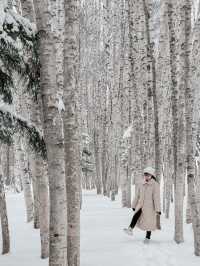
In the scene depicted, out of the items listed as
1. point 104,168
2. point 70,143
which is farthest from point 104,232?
point 104,168

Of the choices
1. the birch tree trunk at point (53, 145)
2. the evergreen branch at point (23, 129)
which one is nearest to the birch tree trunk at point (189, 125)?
the evergreen branch at point (23, 129)

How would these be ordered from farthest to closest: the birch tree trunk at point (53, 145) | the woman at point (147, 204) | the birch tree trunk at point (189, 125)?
the woman at point (147, 204)
the birch tree trunk at point (189, 125)
the birch tree trunk at point (53, 145)

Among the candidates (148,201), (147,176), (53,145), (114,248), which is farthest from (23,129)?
(148,201)

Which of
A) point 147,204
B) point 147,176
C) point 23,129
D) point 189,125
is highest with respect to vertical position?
point 189,125

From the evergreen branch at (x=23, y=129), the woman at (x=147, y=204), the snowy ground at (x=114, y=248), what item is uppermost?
the evergreen branch at (x=23, y=129)

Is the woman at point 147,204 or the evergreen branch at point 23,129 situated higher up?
the evergreen branch at point 23,129

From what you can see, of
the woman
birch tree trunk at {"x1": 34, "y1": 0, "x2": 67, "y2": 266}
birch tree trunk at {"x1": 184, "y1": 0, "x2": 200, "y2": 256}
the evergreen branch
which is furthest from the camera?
the woman

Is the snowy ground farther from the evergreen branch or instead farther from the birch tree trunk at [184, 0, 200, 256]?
the evergreen branch

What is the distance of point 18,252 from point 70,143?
339 cm

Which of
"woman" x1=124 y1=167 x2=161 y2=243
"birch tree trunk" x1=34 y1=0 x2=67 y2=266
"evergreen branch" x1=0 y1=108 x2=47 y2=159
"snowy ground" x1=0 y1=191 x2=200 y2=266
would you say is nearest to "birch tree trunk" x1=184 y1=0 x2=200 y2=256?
"snowy ground" x1=0 y1=191 x2=200 y2=266

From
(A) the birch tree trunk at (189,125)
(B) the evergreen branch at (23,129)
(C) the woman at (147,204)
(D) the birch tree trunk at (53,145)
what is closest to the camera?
(D) the birch tree trunk at (53,145)

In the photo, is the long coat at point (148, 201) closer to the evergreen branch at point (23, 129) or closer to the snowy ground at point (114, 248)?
the snowy ground at point (114, 248)

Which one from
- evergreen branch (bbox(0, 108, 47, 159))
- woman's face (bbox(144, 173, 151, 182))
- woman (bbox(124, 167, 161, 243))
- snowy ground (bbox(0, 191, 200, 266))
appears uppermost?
evergreen branch (bbox(0, 108, 47, 159))

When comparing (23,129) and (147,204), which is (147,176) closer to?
(147,204)
